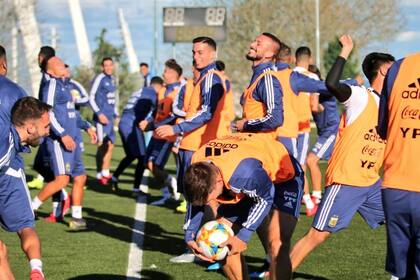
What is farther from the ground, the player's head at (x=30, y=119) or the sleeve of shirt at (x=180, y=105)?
the player's head at (x=30, y=119)

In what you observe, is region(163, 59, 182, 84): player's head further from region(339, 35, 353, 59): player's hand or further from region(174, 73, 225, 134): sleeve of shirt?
region(339, 35, 353, 59): player's hand

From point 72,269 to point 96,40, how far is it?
62.0 meters

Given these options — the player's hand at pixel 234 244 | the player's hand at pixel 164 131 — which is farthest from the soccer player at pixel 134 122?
the player's hand at pixel 234 244

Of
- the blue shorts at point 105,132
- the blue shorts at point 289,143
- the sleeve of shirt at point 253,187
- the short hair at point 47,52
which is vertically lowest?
the blue shorts at point 105,132

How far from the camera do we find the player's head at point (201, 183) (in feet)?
16.9

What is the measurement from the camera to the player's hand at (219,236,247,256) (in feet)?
18.1

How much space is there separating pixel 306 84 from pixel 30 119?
321cm

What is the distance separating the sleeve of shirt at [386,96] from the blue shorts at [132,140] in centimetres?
1065

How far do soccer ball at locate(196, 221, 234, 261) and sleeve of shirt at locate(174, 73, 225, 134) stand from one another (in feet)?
9.41

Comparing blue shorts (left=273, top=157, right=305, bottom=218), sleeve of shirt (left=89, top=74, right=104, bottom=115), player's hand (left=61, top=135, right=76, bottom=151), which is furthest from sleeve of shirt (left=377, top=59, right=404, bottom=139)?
sleeve of shirt (left=89, top=74, right=104, bottom=115)

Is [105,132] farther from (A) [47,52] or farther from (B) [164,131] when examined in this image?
(B) [164,131]

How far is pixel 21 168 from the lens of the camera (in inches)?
266

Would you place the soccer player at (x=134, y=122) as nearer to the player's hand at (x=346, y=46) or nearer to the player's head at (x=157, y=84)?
the player's head at (x=157, y=84)

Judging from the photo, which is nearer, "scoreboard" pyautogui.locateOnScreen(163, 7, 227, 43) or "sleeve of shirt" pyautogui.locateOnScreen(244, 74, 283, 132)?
"sleeve of shirt" pyautogui.locateOnScreen(244, 74, 283, 132)
